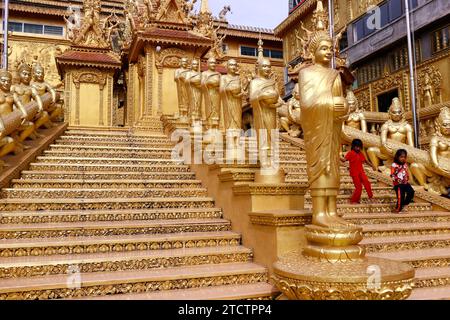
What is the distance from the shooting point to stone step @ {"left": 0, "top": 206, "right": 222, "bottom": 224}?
4.57 m

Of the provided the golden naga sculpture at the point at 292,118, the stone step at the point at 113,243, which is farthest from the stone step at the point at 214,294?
the golden naga sculpture at the point at 292,118

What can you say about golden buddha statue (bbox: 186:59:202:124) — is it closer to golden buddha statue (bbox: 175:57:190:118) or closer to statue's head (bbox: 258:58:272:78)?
golden buddha statue (bbox: 175:57:190:118)

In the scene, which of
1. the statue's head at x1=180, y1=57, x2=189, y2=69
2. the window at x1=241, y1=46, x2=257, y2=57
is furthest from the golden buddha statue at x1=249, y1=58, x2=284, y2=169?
the window at x1=241, y1=46, x2=257, y2=57

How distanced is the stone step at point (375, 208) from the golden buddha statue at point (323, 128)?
7.99 feet

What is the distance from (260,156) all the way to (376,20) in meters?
16.0

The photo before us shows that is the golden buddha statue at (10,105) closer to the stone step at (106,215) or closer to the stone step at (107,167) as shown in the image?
the stone step at (107,167)

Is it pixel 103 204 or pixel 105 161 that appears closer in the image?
pixel 103 204

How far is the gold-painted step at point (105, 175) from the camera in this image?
5.78 meters

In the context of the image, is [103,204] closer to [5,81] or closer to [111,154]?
[111,154]

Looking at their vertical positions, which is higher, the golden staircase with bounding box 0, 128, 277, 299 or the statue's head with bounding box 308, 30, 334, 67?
the statue's head with bounding box 308, 30, 334, 67

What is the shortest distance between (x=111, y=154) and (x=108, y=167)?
82 centimetres

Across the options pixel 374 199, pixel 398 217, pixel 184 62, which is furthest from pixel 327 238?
pixel 184 62

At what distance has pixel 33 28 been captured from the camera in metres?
21.0

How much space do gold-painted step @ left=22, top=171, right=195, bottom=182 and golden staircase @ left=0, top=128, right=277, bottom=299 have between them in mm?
14
